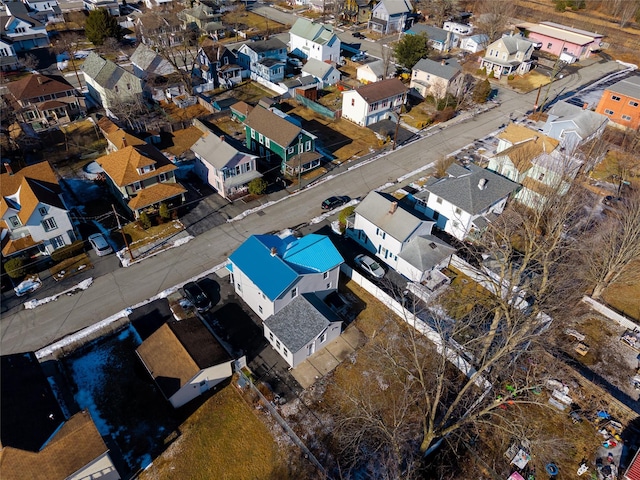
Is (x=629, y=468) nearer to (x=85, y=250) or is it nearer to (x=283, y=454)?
(x=283, y=454)

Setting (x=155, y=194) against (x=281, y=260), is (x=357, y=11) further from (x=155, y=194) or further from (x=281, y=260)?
(x=281, y=260)

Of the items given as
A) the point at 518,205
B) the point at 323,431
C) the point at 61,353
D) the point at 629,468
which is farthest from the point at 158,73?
the point at 629,468

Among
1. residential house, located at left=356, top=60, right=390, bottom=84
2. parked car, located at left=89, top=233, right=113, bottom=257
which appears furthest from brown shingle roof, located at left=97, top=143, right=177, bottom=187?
residential house, located at left=356, top=60, right=390, bottom=84

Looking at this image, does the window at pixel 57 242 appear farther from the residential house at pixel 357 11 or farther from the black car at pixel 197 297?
the residential house at pixel 357 11

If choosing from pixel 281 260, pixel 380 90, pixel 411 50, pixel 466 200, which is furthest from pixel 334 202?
pixel 411 50

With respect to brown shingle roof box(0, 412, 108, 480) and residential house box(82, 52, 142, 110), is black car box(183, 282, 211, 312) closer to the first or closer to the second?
brown shingle roof box(0, 412, 108, 480)

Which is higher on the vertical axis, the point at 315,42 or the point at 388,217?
the point at 315,42
